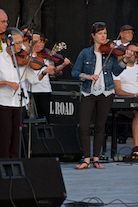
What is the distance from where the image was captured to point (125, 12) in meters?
7.49

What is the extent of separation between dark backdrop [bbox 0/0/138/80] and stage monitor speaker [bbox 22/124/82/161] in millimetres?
2953

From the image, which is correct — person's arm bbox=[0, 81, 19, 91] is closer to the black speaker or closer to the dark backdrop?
the black speaker

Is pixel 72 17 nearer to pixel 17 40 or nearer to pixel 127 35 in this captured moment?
pixel 127 35

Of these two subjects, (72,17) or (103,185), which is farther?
(72,17)

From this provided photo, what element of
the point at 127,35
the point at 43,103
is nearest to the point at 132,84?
the point at 127,35

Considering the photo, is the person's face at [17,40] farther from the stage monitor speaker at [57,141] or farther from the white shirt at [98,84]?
the stage monitor speaker at [57,141]

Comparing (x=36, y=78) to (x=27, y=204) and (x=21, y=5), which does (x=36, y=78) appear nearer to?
(x=27, y=204)

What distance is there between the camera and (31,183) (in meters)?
2.25

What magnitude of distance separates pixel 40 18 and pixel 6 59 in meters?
3.74

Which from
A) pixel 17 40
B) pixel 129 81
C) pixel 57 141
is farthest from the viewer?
Answer: pixel 129 81

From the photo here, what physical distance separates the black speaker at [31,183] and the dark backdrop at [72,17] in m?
4.87

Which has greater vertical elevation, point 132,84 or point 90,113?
point 132,84

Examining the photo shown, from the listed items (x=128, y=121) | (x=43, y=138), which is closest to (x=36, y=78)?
(x=43, y=138)

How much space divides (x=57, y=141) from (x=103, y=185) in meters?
1.18
